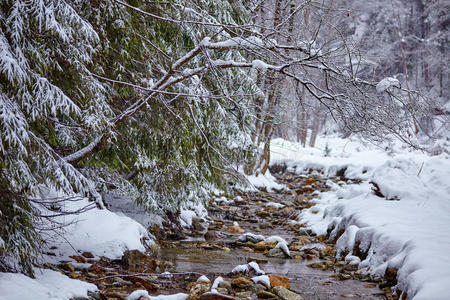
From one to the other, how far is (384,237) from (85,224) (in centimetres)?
432

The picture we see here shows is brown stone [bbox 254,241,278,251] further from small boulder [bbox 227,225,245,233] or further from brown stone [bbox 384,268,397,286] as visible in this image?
brown stone [bbox 384,268,397,286]

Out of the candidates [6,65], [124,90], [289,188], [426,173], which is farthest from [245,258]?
[289,188]

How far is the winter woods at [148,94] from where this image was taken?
3176 mm

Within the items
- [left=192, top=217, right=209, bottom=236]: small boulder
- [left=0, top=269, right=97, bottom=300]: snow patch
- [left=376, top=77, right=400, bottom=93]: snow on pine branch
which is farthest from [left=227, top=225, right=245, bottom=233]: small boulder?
[left=376, top=77, right=400, bottom=93]: snow on pine branch

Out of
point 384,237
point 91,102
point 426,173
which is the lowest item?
point 384,237

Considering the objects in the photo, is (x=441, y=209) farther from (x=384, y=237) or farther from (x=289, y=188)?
(x=289, y=188)

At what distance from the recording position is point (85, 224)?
5.55m

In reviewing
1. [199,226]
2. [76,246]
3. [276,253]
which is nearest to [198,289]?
[76,246]

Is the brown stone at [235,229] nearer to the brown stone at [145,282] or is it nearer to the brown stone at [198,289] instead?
the brown stone at [145,282]

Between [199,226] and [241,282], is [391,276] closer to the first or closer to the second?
[241,282]

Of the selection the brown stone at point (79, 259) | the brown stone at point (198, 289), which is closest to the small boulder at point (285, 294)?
the brown stone at point (198, 289)

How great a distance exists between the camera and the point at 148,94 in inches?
188

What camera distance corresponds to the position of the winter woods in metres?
3.18

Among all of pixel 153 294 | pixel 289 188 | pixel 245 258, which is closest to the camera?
pixel 153 294
